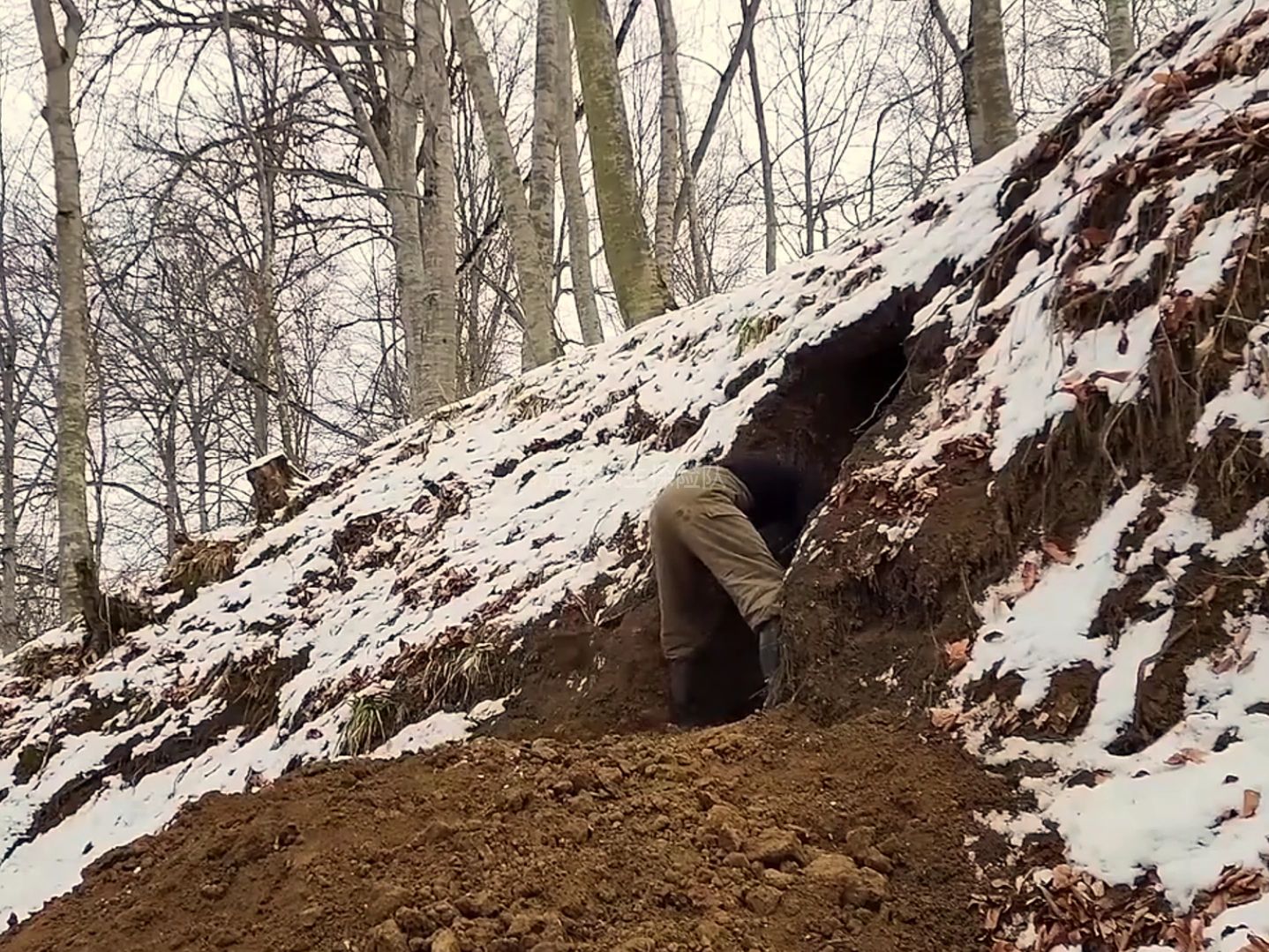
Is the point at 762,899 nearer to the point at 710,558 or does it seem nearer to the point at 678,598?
the point at 710,558

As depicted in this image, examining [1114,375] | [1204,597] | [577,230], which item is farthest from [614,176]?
[1204,597]

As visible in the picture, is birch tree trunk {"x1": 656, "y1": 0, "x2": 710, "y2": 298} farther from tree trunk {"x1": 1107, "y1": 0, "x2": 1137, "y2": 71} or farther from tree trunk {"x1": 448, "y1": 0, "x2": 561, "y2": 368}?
tree trunk {"x1": 1107, "y1": 0, "x2": 1137, "y2": 71}

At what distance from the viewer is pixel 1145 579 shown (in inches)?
103

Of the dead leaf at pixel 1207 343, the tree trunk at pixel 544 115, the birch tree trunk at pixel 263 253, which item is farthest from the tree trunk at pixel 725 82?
the dead leaf at pixel 1207 343

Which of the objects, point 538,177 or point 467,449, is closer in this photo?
point 467,449

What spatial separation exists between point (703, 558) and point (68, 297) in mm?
6851

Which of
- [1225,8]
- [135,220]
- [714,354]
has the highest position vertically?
[135,220]

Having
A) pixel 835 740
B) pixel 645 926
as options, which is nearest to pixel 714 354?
pixel 835 740

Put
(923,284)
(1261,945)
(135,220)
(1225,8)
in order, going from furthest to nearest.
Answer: (135,220) → (923,284) → (1225,8) → (1261,945)

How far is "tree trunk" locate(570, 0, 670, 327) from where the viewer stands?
812 centimetres

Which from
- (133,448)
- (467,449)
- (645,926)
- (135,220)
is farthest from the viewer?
(133,448)

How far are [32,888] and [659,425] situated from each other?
4.19m

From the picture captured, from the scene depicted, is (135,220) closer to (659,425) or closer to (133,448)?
(659,425)

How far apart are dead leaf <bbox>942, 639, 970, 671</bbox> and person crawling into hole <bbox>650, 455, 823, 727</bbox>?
948mm
